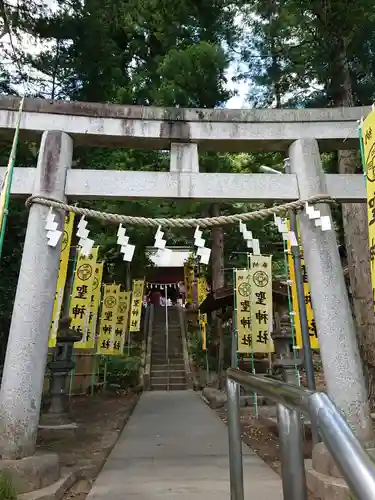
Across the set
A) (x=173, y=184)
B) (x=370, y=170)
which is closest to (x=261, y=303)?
(x=173, y=184)

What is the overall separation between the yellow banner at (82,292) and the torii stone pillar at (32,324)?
219 inches

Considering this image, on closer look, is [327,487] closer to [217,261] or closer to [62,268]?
[62,268]

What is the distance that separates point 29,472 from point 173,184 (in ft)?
11.2

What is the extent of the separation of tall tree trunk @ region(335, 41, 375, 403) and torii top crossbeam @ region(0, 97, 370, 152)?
9.58ft

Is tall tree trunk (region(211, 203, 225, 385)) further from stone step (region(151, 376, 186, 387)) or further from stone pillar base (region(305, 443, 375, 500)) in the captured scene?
stone pillar base (region(305, 443, 375, 500))

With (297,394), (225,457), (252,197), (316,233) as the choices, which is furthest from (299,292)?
(297,394)

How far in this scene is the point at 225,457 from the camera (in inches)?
228

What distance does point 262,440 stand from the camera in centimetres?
737

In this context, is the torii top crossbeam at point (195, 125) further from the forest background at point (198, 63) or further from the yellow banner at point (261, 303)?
the yellow banner at point (261, 303)

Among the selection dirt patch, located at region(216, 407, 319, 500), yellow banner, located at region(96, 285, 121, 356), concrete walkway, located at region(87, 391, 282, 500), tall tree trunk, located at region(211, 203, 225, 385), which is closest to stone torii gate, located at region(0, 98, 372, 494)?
concrete walkway, located at region(87, 391, 282, 500)

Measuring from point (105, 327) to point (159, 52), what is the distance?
9310mm

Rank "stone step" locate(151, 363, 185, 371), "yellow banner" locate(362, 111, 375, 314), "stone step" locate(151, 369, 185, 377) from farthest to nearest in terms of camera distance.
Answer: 1. "stone step" locate(151, 363, 185, 371)
2. "stone step" locate(151, 369, 185, 377)
3. "yellow banner" locate(362, 111, 375, 314)

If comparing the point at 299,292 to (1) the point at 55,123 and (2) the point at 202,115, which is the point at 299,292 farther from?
(1) the point at 55,123

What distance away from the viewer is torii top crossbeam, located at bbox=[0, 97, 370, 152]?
5.04 metres
